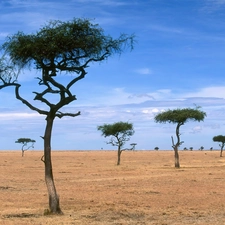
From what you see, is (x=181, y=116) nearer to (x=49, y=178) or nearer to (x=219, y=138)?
(x=49, y=178)

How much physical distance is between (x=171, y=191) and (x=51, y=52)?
10591mm

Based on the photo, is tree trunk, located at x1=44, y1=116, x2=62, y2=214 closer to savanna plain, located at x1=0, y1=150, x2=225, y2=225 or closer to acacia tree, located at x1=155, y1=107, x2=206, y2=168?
savanna plain, located at x1=0, y1=150, x2=225, y2=225

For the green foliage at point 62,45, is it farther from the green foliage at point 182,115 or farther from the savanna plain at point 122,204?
the green foliage at point 182,115

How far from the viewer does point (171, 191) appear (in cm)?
2275

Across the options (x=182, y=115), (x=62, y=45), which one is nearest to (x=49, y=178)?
(x=62, y=45)

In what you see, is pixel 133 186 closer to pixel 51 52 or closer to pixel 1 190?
pixel 1 190

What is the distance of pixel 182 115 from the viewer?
46.5 m

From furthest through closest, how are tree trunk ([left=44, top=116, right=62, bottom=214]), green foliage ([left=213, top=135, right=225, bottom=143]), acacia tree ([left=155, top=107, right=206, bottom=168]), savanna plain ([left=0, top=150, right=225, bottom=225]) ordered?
green foliage ([left=213, top=135, right=225, bottom=143]) → acacia tree ([left=155, top=107, right=206, bottom=168]) → tree trunk ([left=44, top=116, right=62, bottom=214]) → savanna plain ([left=0, top=150, right=225, bottom=225])

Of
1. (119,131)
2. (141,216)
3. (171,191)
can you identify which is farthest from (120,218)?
(119,131)

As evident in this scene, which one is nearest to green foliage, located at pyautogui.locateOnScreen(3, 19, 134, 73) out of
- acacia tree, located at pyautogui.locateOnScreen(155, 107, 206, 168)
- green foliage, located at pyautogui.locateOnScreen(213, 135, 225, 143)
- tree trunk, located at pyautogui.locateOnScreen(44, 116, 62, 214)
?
tree trunk, located at pyautogui.locateOnScreen(44, 116, 62, 214)

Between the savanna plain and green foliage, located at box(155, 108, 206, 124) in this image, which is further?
green foliage, located at box(155, 108, 206, 124)

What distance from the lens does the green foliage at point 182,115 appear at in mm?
46812

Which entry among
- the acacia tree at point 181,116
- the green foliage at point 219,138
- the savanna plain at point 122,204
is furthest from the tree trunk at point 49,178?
the green foliage at point 219,138

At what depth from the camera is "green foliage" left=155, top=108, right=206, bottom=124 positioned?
4681cm
